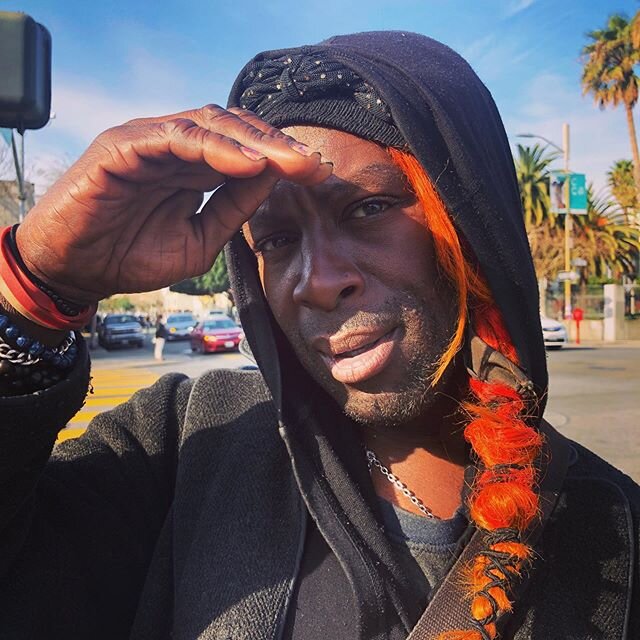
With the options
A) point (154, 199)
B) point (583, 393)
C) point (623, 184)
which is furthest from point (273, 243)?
point (623, 184)

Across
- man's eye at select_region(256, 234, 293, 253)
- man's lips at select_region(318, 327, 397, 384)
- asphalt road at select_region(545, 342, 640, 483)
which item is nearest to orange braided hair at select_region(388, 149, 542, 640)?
man's lips at select_region(318, 327, 397, 384)

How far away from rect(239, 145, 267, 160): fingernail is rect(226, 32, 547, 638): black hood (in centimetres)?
40

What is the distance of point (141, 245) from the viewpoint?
1.15 m

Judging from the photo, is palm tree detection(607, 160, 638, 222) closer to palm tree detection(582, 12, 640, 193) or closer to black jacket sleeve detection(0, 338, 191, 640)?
palm tree detection(582, 12, 640, 193)

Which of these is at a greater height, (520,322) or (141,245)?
(141,245)

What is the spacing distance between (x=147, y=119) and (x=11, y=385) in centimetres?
55

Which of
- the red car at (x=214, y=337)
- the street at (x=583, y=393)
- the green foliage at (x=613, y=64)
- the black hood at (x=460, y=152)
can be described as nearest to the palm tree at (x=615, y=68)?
the green foliage at (x=613, y=64)

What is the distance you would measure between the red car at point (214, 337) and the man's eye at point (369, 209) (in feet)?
60.2

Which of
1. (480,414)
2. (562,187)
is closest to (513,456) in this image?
(480,414)

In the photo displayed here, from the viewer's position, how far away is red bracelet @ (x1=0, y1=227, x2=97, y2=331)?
1.06 meters

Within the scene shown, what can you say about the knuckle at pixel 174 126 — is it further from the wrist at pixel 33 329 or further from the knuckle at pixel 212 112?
the wrist at pixel 33 329

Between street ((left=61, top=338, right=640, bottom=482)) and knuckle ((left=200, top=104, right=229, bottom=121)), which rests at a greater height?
knuckle ((left=200, top=104, right=229, bottom=121))

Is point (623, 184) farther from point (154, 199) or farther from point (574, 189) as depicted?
point (154, 199)

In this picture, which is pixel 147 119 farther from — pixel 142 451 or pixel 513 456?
pixel 513 456
